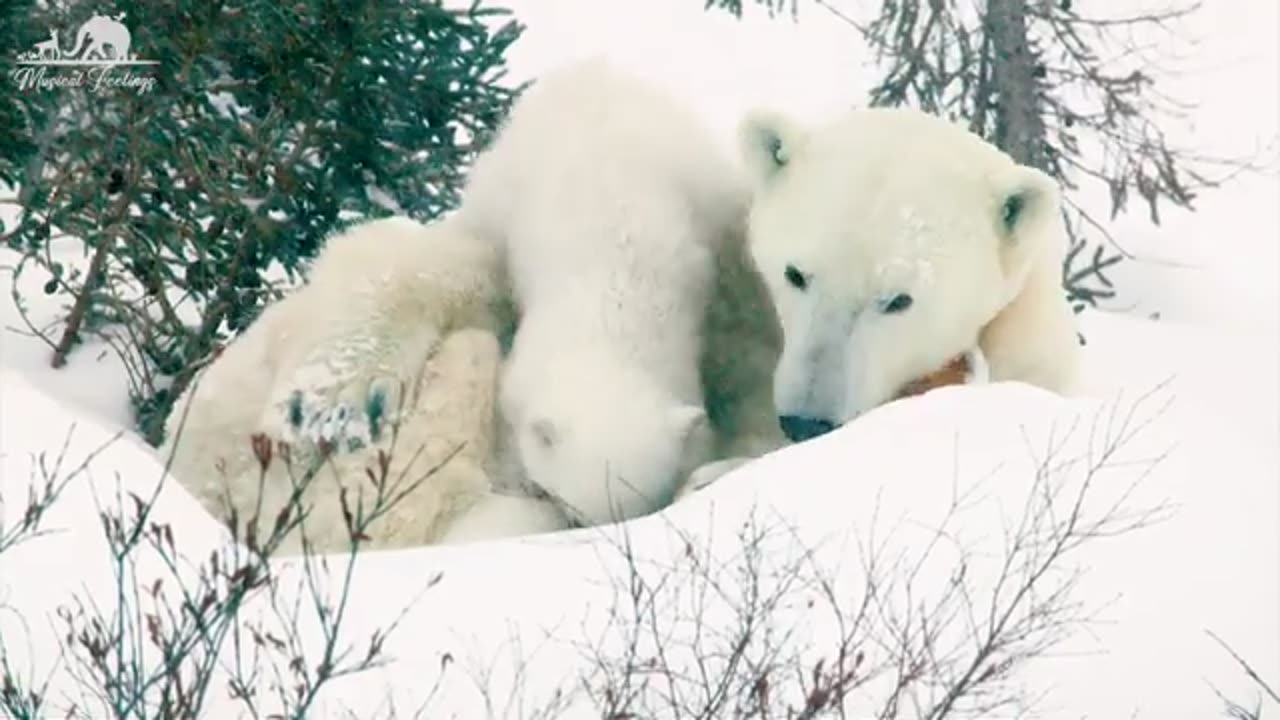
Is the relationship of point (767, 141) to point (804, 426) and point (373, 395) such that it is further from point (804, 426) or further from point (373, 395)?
point (373, 395)

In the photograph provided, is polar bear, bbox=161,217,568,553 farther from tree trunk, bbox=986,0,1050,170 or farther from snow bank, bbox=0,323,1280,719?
tree trunk, bbox=986,0,1050,170

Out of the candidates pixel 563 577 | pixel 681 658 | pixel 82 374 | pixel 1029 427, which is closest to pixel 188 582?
pixel 563 577

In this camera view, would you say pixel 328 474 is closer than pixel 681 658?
No

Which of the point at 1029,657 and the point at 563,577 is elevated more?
the point at 563,577

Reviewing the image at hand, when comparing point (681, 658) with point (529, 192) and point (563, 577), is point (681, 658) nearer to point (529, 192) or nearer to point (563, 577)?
point (563, 577)

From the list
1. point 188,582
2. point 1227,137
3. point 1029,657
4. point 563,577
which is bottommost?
point 1227,137

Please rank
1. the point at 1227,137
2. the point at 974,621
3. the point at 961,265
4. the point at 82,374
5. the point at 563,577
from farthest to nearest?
the point at 1227,137 → the point at 82,374 → the point at 961,265 → the point at 563,577 → the point at 974,621

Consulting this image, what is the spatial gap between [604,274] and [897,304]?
0.79 metres

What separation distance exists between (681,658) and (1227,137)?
18.8 meters

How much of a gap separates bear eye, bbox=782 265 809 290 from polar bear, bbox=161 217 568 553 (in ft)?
2.81

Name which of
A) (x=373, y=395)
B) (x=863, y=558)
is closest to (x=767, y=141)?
(x=373, y=395)

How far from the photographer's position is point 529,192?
488cm

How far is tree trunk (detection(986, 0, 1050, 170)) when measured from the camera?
897 centimetres

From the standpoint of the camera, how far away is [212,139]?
6.53 metres
